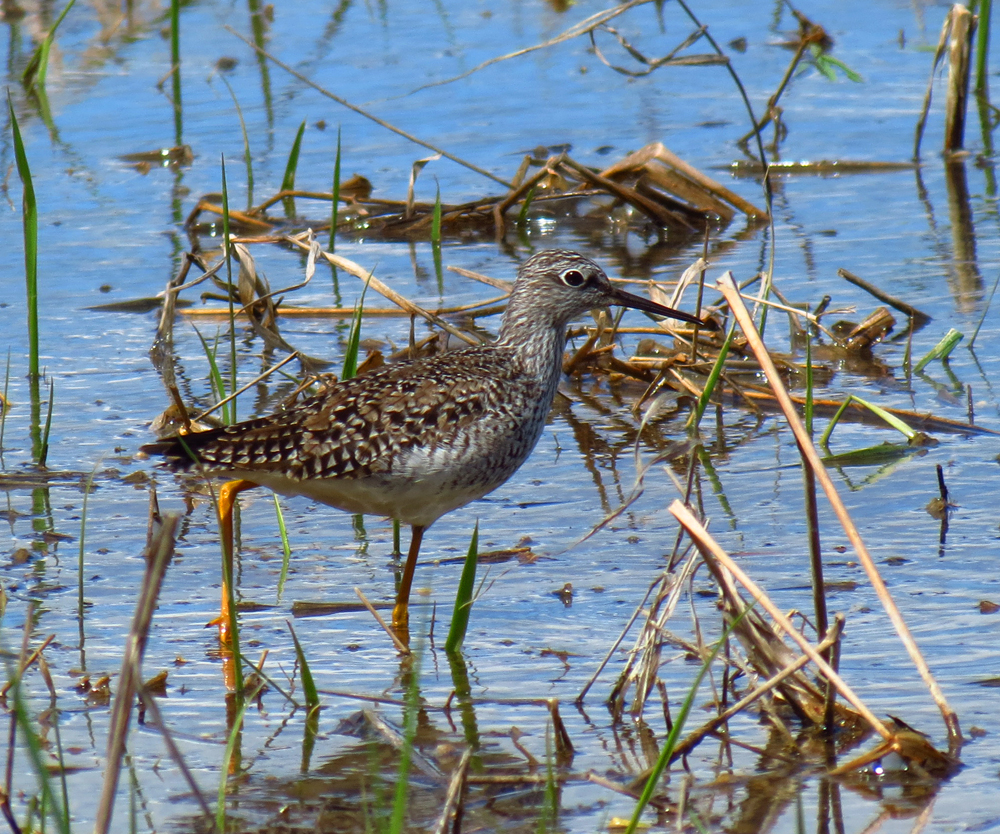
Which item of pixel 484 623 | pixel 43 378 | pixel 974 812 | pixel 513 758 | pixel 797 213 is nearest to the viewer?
pixel 974 812

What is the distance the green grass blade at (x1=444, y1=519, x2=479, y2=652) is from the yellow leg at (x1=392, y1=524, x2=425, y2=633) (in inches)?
18.5

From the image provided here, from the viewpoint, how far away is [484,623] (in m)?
5.29

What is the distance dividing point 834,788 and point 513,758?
35.7 inches

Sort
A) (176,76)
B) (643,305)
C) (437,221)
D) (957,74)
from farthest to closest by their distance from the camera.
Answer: (176,76) < (957,74) < (437,221) < (643,305)

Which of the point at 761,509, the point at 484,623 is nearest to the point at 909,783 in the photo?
the point at 484,623

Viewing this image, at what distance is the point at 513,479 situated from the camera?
671 cm

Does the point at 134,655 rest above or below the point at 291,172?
above

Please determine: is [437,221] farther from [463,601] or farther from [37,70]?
[37,70]

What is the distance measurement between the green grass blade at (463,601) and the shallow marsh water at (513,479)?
12cm

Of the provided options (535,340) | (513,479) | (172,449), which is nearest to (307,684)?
(172,449)

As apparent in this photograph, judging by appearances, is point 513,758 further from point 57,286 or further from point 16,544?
point 57,286

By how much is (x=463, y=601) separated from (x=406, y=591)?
0.93 m

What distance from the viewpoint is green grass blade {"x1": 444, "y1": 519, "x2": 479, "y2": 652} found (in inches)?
174

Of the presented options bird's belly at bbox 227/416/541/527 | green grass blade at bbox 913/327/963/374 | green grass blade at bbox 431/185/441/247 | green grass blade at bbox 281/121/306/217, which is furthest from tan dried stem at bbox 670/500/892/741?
green grass blade at bbox 281/121/306/217
